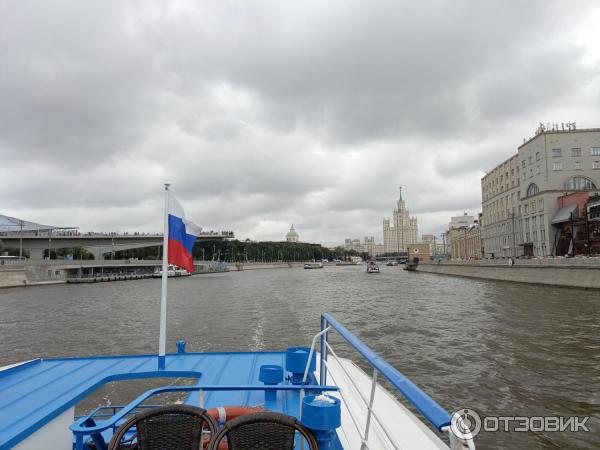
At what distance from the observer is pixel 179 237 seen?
751cm

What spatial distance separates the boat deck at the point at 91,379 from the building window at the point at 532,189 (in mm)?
79633

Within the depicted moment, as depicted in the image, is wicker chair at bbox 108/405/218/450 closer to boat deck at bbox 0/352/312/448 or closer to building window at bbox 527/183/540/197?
boat deck at bbox 0/352/312/448

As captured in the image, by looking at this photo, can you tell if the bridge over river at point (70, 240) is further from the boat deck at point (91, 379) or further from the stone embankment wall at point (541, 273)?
the boat deck at point (91, 379)

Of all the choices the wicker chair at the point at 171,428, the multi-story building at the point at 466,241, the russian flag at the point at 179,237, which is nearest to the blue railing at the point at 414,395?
the wicker chair at the point at 171,428

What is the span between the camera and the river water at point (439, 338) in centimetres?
992

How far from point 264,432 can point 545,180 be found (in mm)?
80730

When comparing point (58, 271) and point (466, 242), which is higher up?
point (466, 242)

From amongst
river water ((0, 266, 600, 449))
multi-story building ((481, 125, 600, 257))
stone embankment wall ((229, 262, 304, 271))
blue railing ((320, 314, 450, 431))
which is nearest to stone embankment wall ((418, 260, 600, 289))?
river water ((0, 266, 600, 449))

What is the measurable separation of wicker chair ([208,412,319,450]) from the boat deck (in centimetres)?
200

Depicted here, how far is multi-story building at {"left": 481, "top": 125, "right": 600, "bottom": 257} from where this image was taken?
6912 cm

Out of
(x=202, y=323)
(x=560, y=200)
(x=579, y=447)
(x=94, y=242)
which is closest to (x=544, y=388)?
(x=579, y=447)

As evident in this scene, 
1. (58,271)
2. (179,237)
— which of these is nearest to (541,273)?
(179,237)

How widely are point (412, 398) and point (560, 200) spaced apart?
79.3 m

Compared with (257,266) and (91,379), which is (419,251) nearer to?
(257,266)
